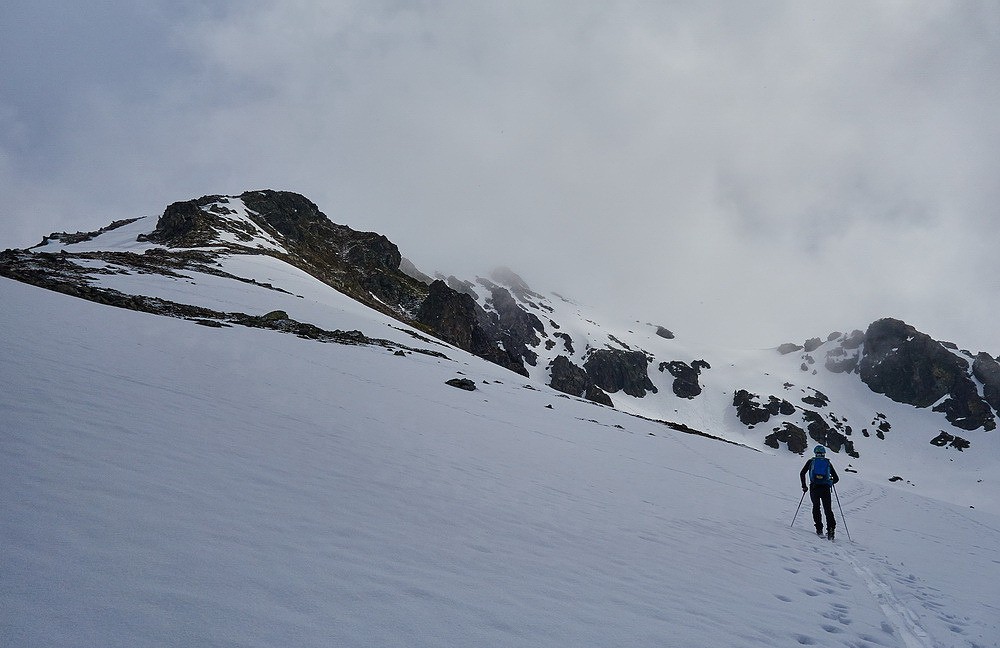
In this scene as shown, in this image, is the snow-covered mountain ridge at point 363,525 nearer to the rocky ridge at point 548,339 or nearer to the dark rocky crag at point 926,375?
the rocky ridge at point 548,339

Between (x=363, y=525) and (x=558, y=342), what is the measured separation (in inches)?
6118

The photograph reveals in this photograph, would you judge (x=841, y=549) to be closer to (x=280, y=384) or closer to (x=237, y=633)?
(x=237, y=633)

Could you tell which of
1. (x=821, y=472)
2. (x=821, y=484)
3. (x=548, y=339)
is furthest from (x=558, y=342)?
(x=821, y=484)

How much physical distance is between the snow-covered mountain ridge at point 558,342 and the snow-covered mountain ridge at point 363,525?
9543 millimetres

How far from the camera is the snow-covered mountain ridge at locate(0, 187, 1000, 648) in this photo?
2932 millimetres

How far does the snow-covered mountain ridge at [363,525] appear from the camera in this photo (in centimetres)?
293

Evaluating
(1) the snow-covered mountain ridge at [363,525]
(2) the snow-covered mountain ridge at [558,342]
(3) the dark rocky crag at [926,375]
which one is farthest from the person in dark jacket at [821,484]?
(3) the dark rocky crag at [926,375]

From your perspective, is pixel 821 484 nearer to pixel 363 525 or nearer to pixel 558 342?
pixel 363 525

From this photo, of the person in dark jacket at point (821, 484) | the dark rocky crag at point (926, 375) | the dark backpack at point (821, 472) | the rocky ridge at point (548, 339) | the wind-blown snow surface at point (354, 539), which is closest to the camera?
the wind-blown snow surface at point (354, 539)

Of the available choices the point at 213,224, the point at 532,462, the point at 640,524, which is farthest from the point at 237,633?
the point at 213,224

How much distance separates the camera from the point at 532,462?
11.9 meters

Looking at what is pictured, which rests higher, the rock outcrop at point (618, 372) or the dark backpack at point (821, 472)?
the rock outcrop at point (618, 372)

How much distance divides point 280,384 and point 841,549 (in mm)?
14405

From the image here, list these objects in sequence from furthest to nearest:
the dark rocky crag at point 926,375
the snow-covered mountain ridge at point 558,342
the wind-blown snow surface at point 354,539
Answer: the dark rocky crag at point 926,375, the snow-covered mountain ridge at point 558,342, the wind-blown snow surface at point 354,539
